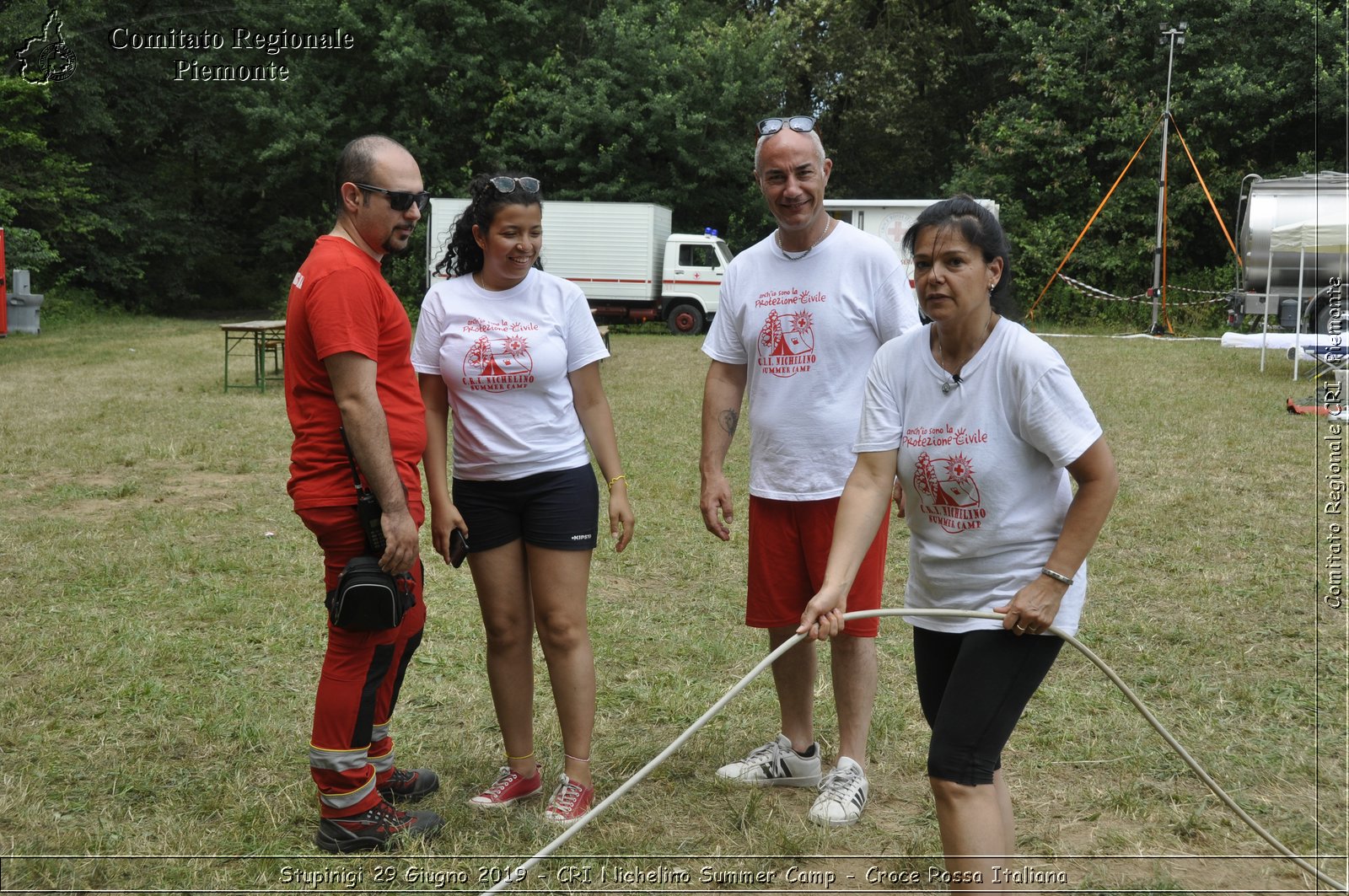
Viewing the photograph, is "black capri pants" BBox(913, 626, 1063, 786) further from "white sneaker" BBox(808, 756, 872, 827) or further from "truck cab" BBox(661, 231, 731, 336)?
"truck cab" BBox(661, 231, 731, 336)

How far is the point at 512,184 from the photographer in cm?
305

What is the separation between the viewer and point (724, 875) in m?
2.94

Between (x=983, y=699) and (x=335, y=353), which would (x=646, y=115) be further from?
(x=983, y=699)

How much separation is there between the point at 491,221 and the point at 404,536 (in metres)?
0.85

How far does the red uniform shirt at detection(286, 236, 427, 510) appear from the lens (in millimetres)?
2701

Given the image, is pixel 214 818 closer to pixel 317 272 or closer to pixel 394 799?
pixel 394 799

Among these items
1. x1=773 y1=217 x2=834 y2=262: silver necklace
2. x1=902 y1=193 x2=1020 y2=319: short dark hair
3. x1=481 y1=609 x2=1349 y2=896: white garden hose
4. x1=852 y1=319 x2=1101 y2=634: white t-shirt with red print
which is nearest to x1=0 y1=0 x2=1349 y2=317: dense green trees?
x1=773 y1=217 x2=834 y2=262: silver necklace

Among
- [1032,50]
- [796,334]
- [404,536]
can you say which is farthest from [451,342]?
[1032,50]

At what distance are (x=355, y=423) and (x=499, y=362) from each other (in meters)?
0.47

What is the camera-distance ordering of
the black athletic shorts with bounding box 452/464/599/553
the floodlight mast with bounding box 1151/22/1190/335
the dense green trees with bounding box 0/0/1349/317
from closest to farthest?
the black athletic shorts with bounding box 452/464/599/553 < the floodlight mast with bounding box 1151/22/1190/335 < the dense green trees with bounding box 0/0/1349/317

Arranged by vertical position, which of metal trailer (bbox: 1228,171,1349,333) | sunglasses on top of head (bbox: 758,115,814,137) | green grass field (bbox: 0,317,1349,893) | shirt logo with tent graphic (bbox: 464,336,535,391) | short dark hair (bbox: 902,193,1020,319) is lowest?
green grass field (bbox: 0,317,1349,893)

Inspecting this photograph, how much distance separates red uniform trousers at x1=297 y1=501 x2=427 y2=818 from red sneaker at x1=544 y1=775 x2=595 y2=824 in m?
0.48

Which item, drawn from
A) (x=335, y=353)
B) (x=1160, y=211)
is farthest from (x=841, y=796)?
(x=1160, y=211)

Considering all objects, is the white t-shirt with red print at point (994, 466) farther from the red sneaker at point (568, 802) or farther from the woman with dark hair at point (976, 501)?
the red sneaker at point (568, 802)
